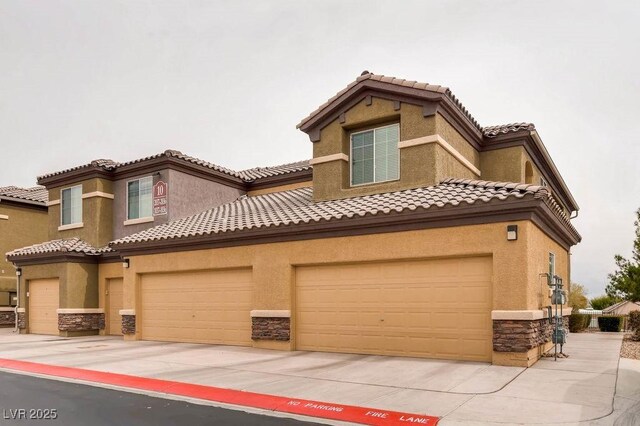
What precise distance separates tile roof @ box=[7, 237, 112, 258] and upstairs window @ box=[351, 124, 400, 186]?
39.1 ft

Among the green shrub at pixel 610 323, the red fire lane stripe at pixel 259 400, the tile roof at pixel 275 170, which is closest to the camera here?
the red fire lane stripe at pixel 259 400

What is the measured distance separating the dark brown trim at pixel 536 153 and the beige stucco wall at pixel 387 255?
440cm

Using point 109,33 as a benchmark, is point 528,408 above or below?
below

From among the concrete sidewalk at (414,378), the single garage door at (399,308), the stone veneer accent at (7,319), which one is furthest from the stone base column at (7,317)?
the single garage door at (399,308)

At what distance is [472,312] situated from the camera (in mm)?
13094

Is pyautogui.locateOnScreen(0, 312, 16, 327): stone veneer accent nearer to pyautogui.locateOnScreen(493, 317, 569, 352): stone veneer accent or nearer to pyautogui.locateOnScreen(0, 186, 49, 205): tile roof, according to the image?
pyautogui.locateOnScreen(0, 186, 49, 205): tile roof

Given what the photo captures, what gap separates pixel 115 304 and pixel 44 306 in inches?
146

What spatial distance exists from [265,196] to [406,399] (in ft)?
52.7

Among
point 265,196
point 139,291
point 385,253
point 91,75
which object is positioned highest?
point 91,75

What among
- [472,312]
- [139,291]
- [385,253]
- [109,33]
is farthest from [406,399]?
[109,33]

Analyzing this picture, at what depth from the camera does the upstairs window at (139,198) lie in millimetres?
22984

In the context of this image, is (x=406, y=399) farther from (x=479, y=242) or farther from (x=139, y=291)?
(x=139, y=291)

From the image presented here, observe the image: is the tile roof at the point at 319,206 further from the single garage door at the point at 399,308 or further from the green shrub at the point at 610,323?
the green shrub at the point at 610,323

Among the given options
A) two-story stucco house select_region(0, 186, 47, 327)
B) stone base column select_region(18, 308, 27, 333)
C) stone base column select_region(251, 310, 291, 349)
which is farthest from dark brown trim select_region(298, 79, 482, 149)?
two-story stucco house select_region(0, 186, 47, 327)
